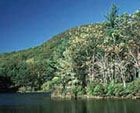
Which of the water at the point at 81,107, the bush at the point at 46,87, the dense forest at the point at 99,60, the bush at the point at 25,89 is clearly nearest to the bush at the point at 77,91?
the dense forest at the point at 99,60

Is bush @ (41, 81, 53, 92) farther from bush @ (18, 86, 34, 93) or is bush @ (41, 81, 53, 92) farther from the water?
the water

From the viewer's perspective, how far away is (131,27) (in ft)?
292

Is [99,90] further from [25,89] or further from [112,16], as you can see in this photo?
[25,89]

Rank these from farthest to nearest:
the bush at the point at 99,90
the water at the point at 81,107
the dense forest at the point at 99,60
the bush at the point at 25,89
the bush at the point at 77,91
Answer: the bush at the point at 25,89 < the bush at the point at 77,91 < the dense forest at the point at 99,60 < the bush at the point at 99,90 < the water at the point at 81,107

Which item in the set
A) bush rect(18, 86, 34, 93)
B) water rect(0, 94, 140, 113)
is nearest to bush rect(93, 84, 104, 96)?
water rect(0, 94, 140, 113)

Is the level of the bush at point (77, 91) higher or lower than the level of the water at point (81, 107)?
higher

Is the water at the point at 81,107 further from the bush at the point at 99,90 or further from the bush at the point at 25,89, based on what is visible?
the bush at the point at 25,89

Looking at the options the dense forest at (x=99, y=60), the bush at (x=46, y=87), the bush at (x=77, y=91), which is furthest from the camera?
the bush at (x=46, y=87)

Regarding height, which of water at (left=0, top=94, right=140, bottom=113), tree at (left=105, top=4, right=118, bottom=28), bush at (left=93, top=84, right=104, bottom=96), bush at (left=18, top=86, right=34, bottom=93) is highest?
tree at (left=105, top=4, right=118, bottom=28)

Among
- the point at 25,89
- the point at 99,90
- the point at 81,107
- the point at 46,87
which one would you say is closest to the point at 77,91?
the point at 99,90

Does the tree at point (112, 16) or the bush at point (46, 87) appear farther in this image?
the bush at point (46, 87)

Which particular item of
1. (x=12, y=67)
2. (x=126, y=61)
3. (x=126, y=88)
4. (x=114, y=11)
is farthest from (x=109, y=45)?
(x=12, y=67)

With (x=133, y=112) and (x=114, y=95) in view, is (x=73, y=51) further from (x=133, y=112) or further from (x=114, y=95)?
(x=133, y=112)

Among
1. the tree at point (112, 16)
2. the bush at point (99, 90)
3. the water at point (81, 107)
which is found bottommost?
the water at point (81, 107)
